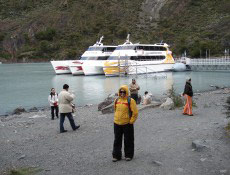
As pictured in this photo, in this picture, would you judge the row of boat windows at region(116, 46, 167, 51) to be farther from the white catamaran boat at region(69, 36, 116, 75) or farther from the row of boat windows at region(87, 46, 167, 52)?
the white catamaran boat at region(69, 36, 116, 75)

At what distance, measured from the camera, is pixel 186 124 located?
10.4 m

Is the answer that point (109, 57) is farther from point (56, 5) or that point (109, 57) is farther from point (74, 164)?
point (56, 5)

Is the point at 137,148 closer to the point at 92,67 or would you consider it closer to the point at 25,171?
the point at 25,171

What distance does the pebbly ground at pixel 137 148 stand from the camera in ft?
22.1

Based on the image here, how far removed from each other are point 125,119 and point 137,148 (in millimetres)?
1313

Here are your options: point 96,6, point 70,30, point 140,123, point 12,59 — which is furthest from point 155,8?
point 140,123

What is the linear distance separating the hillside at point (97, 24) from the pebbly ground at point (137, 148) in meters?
78.1

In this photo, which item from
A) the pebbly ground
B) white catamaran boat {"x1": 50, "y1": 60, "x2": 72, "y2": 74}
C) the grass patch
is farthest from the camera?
white catamaran boat {"x1": 50, "y1": 60, "x2": 72, "y2": 74}

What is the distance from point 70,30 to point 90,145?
378ft

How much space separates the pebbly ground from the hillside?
7806 centimetres

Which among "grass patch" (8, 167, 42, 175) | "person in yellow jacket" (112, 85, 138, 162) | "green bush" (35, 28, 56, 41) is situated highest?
Answer: "green bush" (35, 28, 56, 41)

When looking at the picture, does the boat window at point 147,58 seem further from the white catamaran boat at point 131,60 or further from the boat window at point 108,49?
the boat window at point 108,49

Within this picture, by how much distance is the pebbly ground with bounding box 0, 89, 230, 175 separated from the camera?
674 centimetres

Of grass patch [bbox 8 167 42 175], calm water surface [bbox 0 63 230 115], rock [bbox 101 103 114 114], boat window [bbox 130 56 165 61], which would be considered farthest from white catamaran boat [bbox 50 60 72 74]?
grass patch [bbox 8 167 42 175]
